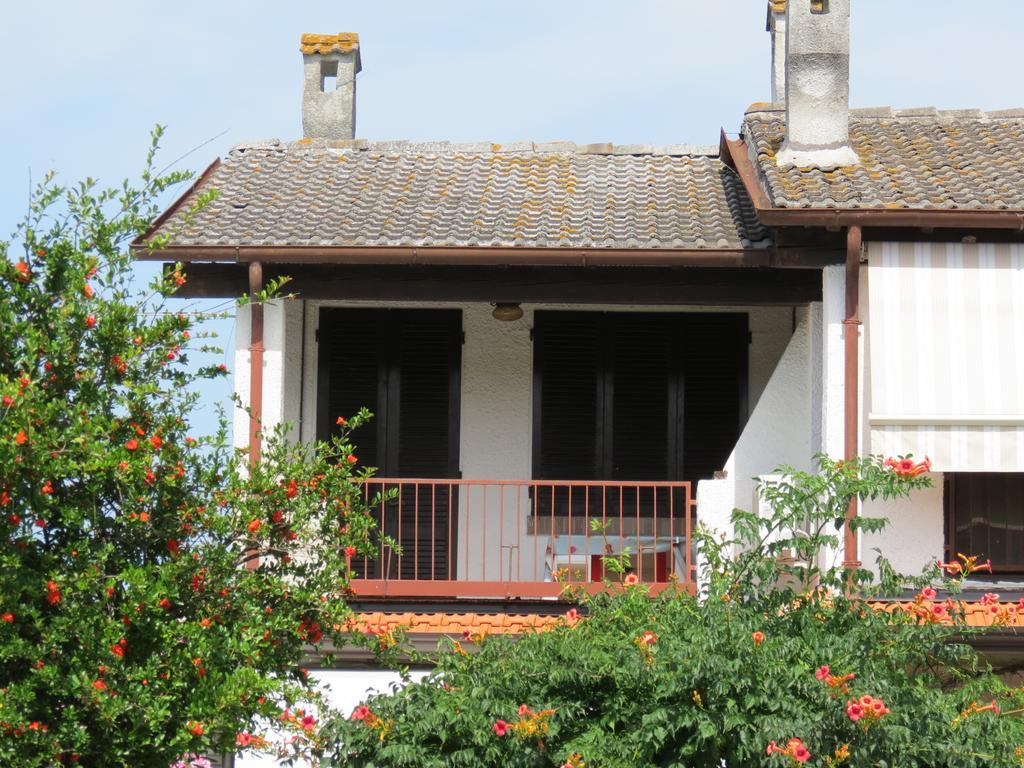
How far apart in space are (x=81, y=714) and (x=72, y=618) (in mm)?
405

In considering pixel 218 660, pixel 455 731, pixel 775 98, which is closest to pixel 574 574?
pixel 455 731

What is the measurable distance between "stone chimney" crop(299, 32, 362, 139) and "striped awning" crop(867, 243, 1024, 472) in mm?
6339

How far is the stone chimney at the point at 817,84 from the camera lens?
13.8 m

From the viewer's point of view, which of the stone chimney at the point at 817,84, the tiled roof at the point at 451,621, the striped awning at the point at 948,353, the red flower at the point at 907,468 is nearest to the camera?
the red flower at the point at 907,468

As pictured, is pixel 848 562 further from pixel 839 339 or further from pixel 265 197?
pixel 265 197

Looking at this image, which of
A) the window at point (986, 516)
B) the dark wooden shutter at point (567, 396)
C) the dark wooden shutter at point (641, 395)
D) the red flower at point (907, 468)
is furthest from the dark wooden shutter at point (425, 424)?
the red flower at point (907, 468)

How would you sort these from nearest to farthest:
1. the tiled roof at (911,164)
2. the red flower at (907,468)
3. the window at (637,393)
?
the red flower at (907,468), the tiled roof at (911,164), the window at (637,393)

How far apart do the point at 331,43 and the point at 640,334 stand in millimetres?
4773

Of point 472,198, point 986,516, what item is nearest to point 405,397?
point 472,198

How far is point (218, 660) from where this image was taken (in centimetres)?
804

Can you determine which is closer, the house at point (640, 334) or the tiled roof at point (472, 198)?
the house at point (640, 334)

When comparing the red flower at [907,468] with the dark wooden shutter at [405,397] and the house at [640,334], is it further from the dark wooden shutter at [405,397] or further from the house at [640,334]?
the dark wooden shutter at [405,397]

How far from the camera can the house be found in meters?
12.4

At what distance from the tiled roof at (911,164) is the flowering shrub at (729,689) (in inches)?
129
